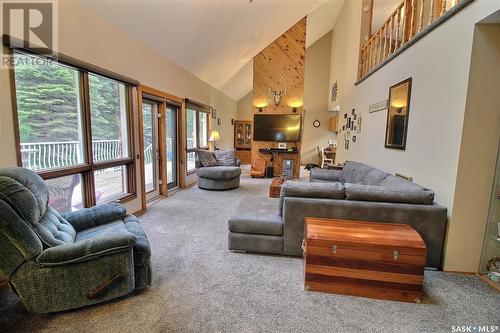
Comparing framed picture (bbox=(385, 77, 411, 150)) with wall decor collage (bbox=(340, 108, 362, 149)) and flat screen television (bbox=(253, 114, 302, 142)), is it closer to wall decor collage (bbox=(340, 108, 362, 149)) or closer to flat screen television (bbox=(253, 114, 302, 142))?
wall decor collage (bbox=(340, 108, 362, 149))

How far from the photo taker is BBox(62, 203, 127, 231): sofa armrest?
231cm

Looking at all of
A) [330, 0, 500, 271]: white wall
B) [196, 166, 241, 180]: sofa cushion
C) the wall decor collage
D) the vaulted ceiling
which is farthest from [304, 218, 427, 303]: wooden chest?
the wall decor collage

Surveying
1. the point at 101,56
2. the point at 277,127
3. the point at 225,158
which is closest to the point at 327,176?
the point at 225,158

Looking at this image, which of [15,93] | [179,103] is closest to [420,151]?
[15,93]

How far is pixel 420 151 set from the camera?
2871 mm

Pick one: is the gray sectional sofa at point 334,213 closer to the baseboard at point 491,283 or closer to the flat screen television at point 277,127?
the baseboard at point 491,283

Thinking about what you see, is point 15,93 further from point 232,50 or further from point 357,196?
point 232,50

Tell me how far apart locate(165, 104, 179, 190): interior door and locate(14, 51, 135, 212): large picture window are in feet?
5.40

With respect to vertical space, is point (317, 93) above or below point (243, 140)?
above

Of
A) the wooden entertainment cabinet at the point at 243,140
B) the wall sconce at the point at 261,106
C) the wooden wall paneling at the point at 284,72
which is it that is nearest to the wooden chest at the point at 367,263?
the wooden wall paneling at the point at 284,72

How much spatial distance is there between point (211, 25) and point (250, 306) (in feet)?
13.9

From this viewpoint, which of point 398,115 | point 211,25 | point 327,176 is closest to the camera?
point 398,115

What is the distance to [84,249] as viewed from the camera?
171cm

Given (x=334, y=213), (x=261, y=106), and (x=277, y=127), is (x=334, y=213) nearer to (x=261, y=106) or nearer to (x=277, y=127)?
(x=277, y=127)
